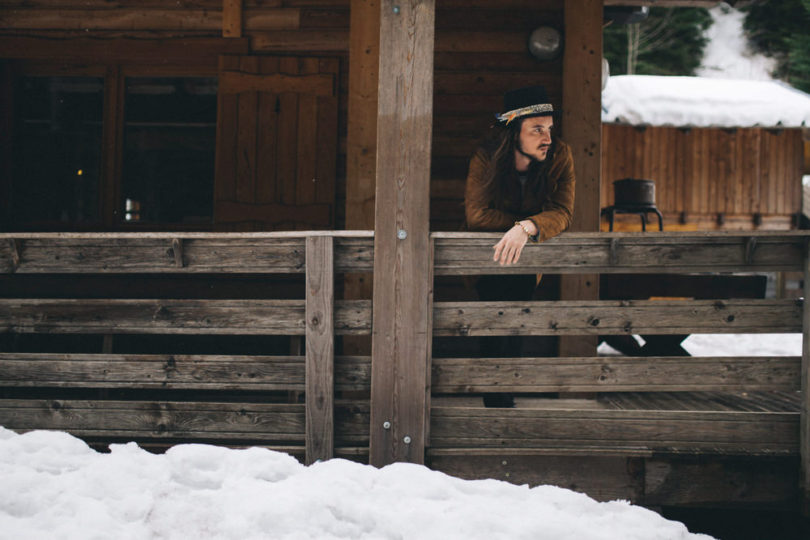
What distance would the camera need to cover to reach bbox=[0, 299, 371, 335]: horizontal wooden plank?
2.98 m

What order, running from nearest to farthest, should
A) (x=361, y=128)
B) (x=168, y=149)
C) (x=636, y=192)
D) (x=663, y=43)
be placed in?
(x=361, y=128) < (x=168, y=149) < (x=636, y=192) < (x=663, y=43)

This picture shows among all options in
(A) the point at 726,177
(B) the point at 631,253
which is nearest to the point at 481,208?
(B) the point at 631,253

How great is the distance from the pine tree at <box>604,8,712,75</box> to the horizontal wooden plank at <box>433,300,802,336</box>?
1850 centimetres

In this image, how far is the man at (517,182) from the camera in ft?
9.91

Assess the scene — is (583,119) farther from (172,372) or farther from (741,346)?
(741,346)

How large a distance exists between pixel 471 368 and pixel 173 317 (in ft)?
5.80

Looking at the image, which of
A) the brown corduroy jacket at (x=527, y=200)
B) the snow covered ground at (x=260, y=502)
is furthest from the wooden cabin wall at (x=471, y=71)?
the snow covered ground at (x=260, y=502)

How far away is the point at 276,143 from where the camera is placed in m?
4.58

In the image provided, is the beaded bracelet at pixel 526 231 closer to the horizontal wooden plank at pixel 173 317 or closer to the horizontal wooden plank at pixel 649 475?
the horizontal wooden plank at pixel 173 317

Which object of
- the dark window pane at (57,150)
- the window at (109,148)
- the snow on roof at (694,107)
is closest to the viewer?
the window at (109,148)

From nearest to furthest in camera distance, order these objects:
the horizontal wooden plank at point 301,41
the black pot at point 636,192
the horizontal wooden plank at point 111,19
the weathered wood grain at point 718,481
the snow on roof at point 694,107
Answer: the weathered wood grain at point 718,481, the horizontal wooden plank at point 301,41, the horizontal wooden plank at point 111,19, the black pot at point 636,192, the snow on roof at point 694,107

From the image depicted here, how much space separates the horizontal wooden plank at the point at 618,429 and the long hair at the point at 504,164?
4.14 ft

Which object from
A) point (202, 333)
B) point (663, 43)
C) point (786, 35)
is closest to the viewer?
point (202, 333)

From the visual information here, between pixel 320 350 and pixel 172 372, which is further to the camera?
pixel 172 372
